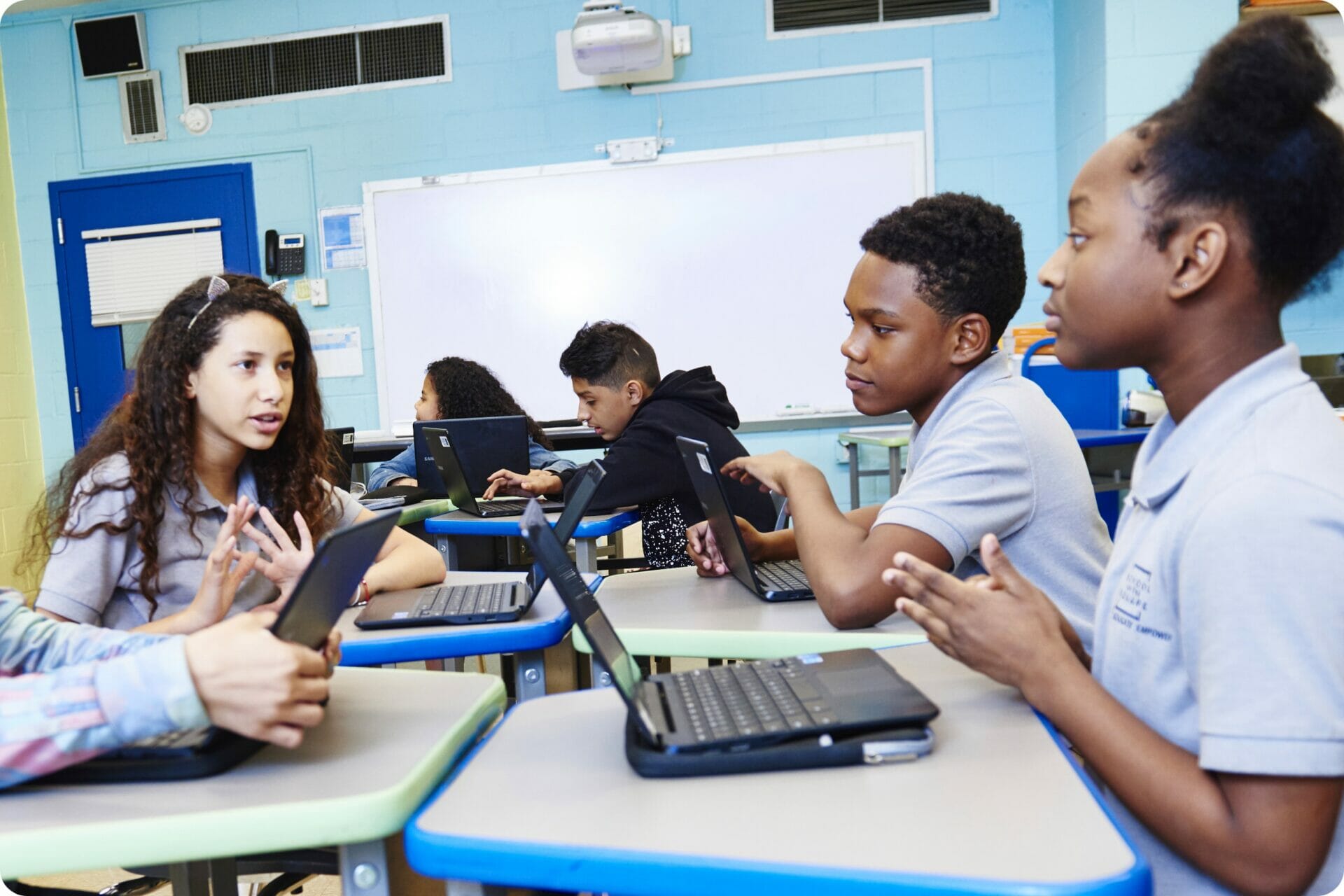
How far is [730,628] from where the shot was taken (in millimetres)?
1220

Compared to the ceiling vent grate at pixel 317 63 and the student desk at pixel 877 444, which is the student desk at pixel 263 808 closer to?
the student desk at pixel 877 444

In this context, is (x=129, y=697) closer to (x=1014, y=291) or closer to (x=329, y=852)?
(x=329, y=852)

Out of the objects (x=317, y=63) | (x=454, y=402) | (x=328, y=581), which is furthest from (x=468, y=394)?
(x=328, y=581)

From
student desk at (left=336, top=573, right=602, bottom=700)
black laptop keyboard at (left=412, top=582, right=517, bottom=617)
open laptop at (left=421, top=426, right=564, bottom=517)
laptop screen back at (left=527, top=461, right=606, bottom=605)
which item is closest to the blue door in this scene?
open laptop at (left=421, top=426, right=564, bottom=517)

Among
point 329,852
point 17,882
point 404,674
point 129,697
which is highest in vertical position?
point 129,697

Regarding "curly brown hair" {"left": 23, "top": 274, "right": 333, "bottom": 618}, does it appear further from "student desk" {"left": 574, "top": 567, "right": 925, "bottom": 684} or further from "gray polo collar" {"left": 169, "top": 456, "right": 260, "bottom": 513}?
"student desk" {"left": 574, "top": 567, "right": 925, "bottom": 684}

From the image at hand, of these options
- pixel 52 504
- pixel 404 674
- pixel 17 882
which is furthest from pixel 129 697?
pixel 17 882

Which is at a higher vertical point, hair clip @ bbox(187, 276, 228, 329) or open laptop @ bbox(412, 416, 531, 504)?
hair clip @ bbox(187, 276, 228, 329)

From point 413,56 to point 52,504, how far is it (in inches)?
159

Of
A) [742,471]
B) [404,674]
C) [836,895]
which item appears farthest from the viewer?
[742,471]

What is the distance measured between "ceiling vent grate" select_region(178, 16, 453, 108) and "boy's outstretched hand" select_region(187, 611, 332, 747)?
463 centimetres

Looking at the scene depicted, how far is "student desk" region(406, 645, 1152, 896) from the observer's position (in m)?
0.58

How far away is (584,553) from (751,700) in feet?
5.02

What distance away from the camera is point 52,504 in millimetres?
1396
